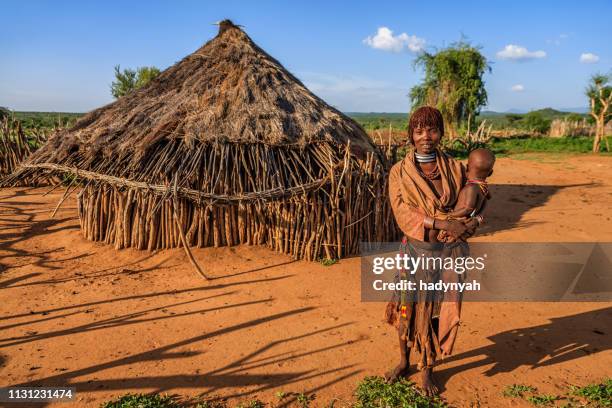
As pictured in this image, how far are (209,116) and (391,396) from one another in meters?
4.00

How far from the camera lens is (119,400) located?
2.64 metres

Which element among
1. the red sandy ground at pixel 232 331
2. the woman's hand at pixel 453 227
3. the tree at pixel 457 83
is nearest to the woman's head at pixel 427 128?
the woman's hand at pixel 453 227

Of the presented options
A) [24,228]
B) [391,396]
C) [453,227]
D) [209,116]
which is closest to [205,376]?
[391,396]

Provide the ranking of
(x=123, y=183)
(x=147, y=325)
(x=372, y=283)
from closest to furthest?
(x=147, y=325) < (x=372, y=283) < (x=123, y=183)

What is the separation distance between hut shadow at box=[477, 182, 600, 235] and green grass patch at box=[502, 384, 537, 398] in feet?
12.4

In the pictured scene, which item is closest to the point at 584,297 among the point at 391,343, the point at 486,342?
the point at 486,342

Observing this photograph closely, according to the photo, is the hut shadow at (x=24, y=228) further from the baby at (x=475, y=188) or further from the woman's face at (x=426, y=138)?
the baby at (x=475, y=188)

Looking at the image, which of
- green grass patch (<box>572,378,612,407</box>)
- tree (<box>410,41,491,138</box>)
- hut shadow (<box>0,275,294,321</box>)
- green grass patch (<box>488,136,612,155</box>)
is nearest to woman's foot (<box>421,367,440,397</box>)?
green grass patch (<box>572,378,612,407</box>)

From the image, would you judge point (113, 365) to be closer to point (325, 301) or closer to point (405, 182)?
point (325, 301)

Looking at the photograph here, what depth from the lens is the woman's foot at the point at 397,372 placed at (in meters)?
2.90

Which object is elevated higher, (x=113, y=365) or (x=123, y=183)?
(x=123, y=183)

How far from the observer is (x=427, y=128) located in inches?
96.7

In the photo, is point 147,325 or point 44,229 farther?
point 44,229

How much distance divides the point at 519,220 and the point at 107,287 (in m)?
6.33
